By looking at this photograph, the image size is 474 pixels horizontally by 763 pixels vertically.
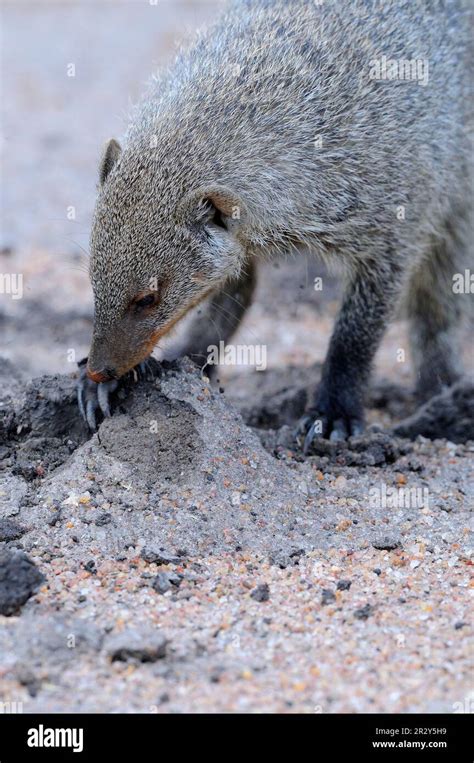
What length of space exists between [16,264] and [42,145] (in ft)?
9.82

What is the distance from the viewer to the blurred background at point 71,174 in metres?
7.50

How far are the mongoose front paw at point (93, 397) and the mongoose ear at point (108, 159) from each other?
39.8 inches

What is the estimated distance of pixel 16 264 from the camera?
8.59 m

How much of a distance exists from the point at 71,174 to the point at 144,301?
21.1ft

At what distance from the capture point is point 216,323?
19.9 ft

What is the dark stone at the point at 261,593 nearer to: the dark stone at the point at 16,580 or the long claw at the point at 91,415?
the dark stone at the point at 16,580

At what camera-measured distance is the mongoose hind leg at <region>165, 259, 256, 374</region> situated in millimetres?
5934

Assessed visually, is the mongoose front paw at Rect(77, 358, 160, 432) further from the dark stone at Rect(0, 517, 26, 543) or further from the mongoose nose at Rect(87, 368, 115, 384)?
the dark stone at Rect(0, 517, 26, 543)

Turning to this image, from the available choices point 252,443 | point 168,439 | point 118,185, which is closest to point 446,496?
point 252,443

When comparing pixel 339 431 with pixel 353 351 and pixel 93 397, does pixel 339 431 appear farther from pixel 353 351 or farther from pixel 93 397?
pixel 93 397

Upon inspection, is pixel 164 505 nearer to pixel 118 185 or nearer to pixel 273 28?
pixel 118 185

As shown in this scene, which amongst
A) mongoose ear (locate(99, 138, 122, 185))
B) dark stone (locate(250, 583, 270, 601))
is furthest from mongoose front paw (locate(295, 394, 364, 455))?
mongoose ear (locate(99, 138, 122, 185))

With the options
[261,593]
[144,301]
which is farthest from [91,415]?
[261,593]
